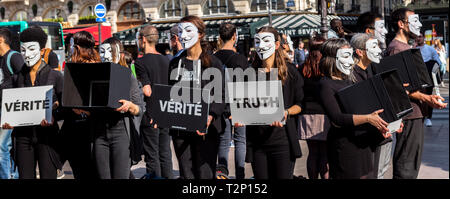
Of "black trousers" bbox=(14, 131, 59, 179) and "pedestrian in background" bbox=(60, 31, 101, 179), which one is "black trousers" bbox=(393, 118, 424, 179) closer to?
"pedestrian in background" bbox=(60, 31, 101, 179)

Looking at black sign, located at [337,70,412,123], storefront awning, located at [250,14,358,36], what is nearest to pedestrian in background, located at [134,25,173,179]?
black sign, located at [337,70,412,123]

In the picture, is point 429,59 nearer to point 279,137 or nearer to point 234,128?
point 234,128

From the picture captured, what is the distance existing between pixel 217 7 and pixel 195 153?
2976 centimetres

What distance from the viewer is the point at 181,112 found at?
16.0 feet

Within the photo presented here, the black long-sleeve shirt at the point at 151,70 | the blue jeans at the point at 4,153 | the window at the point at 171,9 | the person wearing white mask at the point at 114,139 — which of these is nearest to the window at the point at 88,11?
the window at the point at 171,9

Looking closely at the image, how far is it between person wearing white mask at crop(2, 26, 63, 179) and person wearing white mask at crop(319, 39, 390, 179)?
2.41m

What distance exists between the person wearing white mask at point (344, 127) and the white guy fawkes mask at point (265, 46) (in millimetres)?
555

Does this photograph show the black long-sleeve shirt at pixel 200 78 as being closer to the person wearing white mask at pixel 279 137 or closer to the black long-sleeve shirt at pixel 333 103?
the person wearing white mask at pixel 279 137

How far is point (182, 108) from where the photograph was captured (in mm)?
4859

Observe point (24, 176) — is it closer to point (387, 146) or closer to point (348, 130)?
point (348, 130)

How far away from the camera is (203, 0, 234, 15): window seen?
33938 millimetres

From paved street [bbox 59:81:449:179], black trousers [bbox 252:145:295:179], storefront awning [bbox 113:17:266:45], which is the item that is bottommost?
paved street [bbox 59:81:449:179]

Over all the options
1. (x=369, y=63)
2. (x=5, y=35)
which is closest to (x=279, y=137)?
(x=369, y=63)

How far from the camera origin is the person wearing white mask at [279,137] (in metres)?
4.88
